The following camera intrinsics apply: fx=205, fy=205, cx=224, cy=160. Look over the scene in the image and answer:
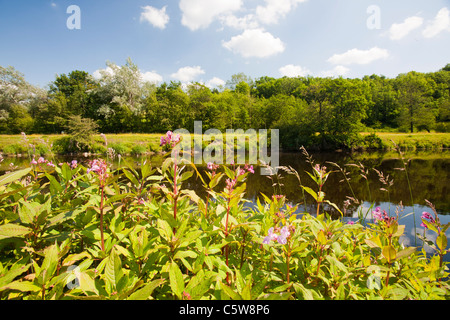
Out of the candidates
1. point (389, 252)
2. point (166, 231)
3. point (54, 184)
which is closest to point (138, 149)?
point (54, 184)

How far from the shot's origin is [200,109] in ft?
144

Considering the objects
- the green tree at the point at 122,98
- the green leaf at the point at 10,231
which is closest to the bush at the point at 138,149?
the green tree at the point at 122,98

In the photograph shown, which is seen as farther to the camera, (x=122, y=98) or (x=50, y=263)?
(x=122, y=98)

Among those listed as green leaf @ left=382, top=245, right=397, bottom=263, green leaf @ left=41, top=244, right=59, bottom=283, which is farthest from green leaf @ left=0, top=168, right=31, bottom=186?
green leaf @ left=382, top=245, right=397, bottom=263

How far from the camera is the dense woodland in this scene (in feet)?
107

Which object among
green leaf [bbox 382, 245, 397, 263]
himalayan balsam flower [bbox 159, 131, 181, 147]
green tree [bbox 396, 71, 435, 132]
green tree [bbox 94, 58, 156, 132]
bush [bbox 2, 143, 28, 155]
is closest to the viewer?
green leaf [bbox 382, 245, 397, 263]

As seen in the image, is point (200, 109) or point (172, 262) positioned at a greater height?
point (200, 109)

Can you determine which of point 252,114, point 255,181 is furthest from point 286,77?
point 255,181

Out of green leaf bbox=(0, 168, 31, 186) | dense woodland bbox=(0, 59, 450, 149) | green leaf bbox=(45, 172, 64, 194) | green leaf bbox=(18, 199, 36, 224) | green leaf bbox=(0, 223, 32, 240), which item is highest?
dense woodland bbox=(0, 59, 450, 149)

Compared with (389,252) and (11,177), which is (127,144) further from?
(389,252)

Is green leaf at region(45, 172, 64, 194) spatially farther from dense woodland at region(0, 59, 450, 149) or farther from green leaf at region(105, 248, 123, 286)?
dense woodland at region(0, 59, 450, 149)

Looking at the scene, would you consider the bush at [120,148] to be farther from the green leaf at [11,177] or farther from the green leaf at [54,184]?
the green leaf at [11,177]

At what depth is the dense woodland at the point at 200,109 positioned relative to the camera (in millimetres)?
32594
